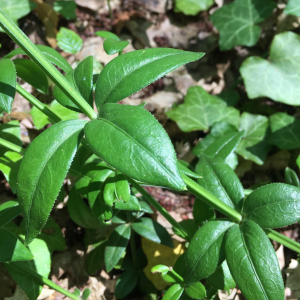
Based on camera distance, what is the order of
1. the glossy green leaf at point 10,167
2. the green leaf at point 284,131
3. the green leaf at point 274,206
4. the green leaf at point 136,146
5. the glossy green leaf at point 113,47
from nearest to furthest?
the green leaf at point 136,146 → the green leaf at point 274,206 → the glossy green leaf at point 113,47 → the glossy green leaf at point 10,167 → the green leaf at point 284,131

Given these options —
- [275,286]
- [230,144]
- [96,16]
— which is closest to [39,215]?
[275,286]

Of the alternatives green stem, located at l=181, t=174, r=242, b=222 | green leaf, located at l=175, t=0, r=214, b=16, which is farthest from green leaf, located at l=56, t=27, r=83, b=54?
green stem, located at l=181, t=174, r=242, b=222

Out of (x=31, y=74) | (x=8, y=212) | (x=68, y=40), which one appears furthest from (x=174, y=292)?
(x=68, y=40)

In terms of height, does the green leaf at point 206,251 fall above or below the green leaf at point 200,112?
above

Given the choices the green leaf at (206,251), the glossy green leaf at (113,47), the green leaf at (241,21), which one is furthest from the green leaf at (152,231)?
the green leaf at (241,21)

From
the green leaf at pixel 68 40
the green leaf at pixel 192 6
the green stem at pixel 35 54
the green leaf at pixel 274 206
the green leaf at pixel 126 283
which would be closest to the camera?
the green stem at pixel 35 54

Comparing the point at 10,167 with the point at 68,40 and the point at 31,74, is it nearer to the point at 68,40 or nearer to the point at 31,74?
the point at 31,74

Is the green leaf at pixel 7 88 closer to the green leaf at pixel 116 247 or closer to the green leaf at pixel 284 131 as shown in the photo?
the green leaf at pixel 116 247

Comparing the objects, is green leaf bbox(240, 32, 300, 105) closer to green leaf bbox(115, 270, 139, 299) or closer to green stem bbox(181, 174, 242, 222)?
green stem bbox(181, 174, 242, 222)
